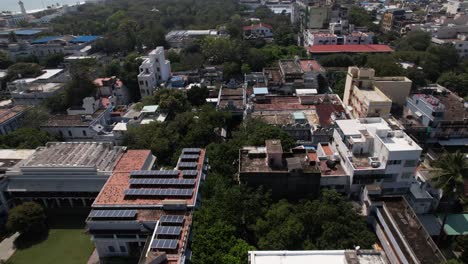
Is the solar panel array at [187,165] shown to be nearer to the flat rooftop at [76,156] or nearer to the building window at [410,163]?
the flat rooftop at [76,156]

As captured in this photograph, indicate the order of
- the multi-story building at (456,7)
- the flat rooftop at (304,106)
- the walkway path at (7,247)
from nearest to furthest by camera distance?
the walkway path at (7,247) → the flat rooftop at (304,106) → the multi-story building at (456,7)

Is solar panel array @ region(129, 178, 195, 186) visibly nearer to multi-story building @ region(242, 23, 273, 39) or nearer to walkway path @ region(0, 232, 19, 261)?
walkway path @ region(0, 232, 19, 261)

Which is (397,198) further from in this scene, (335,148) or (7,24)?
(7,24)

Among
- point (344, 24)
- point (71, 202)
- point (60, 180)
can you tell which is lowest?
point (71, 202)

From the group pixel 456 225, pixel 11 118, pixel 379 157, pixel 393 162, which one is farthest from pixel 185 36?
pixel 456 225

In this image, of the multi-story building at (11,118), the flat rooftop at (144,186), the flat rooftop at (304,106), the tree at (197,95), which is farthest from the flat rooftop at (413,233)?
the multi-story building at (11,118)

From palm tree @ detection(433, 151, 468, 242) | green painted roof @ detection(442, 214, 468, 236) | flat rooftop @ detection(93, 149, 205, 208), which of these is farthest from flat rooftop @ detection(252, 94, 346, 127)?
green painted roof @ detection(442, 214, 468, 236)

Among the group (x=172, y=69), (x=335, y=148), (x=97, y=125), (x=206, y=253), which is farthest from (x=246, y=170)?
(x=172, y=69)
